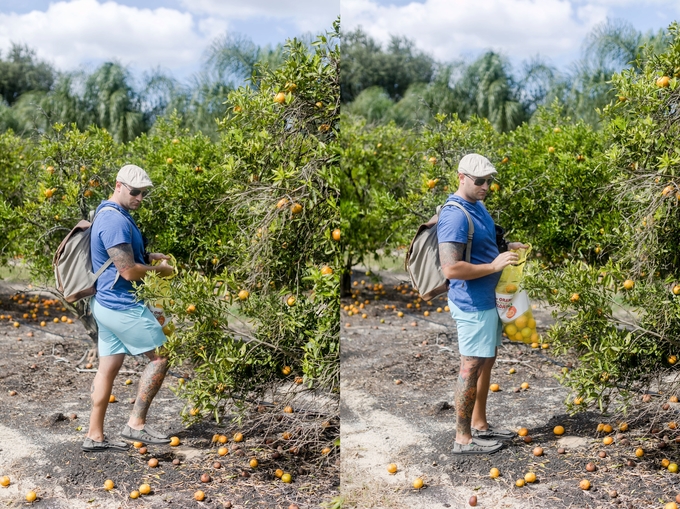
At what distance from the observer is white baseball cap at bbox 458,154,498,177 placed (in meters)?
3.08

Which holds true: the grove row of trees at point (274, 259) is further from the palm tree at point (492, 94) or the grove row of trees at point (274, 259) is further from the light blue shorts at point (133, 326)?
the palm tree at point (492, 94)

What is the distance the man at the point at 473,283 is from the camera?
3051 mm

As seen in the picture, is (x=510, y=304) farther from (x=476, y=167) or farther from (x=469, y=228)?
(x=476, y=167)

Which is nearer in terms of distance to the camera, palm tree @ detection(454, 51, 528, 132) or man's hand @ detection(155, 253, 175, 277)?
man's hand @ detection(155, 253, 175, 277)

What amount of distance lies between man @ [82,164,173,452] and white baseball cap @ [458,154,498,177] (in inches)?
59.2

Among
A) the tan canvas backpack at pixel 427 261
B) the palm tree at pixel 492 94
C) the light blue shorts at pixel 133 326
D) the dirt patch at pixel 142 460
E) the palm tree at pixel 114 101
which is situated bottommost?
the dirt patch at pixel 142 460

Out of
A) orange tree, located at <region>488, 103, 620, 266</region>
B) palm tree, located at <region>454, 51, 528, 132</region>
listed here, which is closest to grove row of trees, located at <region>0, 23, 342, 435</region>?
orange tree, located at <region>488, 103, 620, 266</region>

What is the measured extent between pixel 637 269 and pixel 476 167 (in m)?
0.94

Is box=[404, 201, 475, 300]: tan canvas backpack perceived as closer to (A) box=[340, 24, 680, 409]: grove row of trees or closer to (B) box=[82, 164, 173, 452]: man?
(A) box=[340, 24, 680, 409]: grove row of trees

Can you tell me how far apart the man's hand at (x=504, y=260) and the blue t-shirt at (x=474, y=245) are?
0.51 feet

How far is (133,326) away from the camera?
3260mm

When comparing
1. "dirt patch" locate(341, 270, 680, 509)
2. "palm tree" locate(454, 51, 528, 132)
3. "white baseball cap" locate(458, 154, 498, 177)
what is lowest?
"dirt patch" locate(341, 270, 680, 509)

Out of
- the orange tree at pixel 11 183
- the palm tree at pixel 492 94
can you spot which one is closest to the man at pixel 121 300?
the orange tree at pixel 11 183

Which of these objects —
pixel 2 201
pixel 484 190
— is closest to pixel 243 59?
pixel 2 201
